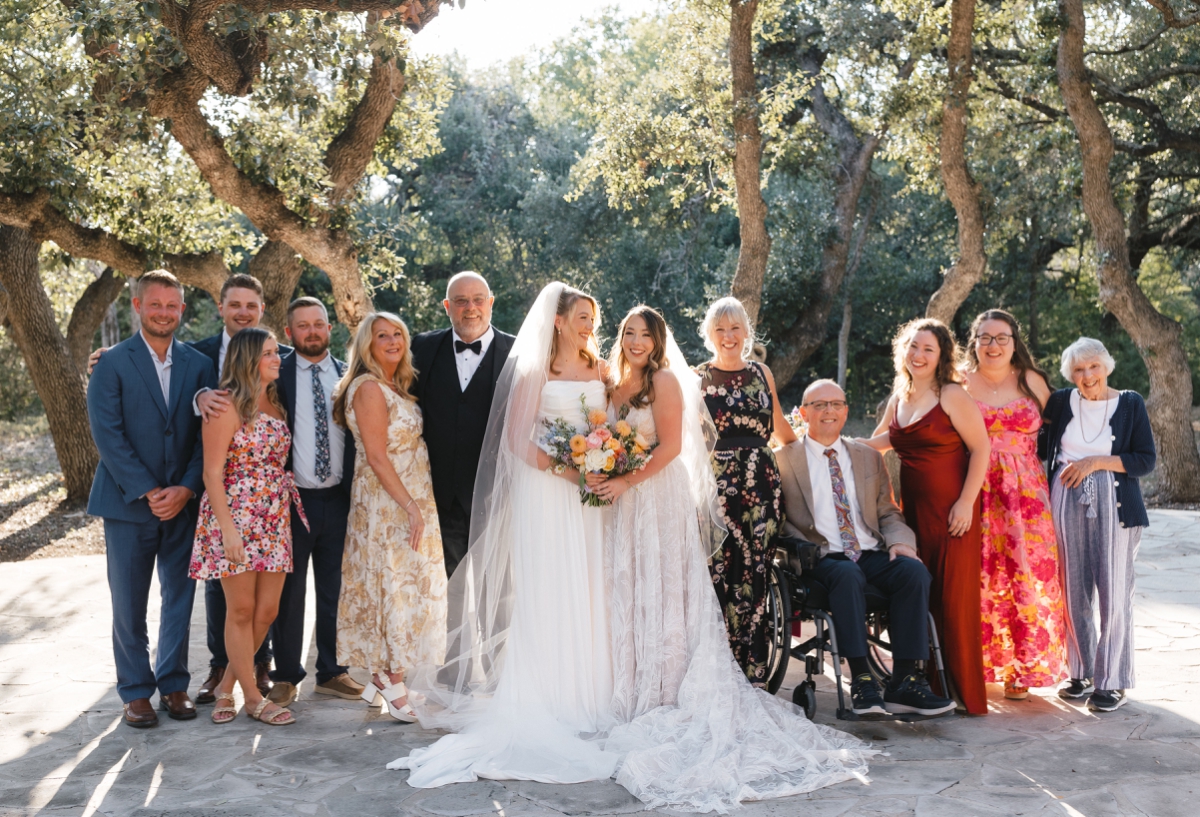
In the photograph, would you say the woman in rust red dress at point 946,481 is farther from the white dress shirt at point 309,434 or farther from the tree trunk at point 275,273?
the tree trunk at point 275,273

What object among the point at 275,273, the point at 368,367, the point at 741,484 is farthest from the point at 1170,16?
the point at 275,273

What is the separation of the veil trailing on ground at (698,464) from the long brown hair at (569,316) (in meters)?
0.35

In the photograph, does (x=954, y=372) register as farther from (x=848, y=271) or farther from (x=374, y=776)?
(x=848, y=271)

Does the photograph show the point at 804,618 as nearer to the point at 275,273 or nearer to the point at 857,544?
the point at 857,544

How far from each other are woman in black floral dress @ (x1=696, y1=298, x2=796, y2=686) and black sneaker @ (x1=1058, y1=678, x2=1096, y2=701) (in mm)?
1507

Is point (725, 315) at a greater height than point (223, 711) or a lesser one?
greater

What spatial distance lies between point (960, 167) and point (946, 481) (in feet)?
19.1

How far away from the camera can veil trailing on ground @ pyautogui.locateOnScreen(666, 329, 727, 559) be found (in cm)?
456

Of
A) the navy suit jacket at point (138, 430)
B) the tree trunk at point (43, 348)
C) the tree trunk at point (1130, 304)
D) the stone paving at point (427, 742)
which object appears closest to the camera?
Answer: the stone paving at point (427, 742)

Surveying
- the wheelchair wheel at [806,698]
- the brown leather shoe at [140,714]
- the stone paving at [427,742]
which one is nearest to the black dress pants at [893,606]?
the wheelchair wheel at [806,698]

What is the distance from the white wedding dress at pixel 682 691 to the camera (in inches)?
148

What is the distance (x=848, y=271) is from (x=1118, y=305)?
7.29 metres

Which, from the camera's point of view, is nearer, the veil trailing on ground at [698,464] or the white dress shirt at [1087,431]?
the veil trailing on ground at [698,464]

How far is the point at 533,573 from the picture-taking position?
445 cm
